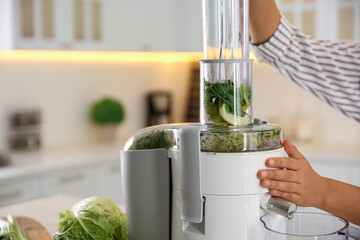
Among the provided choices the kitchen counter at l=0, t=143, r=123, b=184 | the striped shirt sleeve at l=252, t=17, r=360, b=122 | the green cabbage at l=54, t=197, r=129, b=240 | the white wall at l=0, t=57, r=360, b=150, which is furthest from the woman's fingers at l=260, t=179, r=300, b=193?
the white wall at l=0, t=57, r=360, b=150

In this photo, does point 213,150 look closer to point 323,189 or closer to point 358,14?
point 323,189

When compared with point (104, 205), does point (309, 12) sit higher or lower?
higher

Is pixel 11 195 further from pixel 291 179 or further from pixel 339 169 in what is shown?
pixel 291 179

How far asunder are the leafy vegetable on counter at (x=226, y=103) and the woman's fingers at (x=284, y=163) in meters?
0.07

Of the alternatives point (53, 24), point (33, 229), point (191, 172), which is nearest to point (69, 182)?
point (53, 24)

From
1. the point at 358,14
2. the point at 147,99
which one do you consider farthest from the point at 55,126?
the point at 358,14

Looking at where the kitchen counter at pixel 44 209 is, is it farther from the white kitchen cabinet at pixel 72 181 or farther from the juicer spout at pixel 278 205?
the white kitchen cabinet at pixel 72 181

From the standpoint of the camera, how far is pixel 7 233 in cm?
110

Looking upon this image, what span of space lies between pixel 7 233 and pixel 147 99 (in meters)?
2.89

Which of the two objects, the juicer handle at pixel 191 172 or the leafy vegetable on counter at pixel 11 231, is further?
the leafy vegetable on counter at pixel 11 231

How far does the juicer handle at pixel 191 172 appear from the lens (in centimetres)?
83

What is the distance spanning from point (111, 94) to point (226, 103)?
2.94m

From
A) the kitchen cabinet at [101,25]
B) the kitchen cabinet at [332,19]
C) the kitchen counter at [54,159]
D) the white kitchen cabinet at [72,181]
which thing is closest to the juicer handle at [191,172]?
the kitchen counter at [54,159]

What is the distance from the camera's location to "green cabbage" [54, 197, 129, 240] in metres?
1.00
